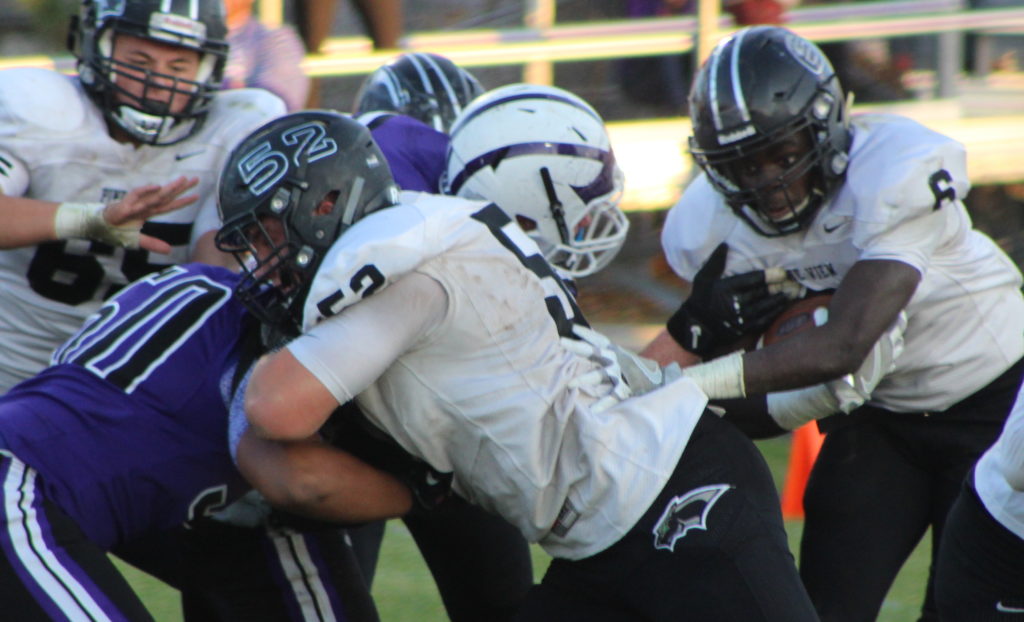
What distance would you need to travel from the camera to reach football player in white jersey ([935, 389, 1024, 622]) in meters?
2.62

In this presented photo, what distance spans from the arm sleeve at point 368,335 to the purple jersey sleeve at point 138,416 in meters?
0.39

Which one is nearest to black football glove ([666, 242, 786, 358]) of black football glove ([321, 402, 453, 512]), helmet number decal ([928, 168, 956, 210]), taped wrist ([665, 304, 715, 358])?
taped wrist ([665, 304, 715, 358])

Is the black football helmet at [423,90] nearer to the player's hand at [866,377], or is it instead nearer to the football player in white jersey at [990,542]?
the player's hand at [866,377]

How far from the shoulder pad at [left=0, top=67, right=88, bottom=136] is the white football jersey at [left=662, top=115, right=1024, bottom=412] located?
69.1 inches

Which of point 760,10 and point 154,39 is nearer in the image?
point 154,39

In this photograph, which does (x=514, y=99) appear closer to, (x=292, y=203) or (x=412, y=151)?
(x=412, y=151)

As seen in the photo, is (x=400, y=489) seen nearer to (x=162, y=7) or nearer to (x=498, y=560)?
(x=498, y=560)

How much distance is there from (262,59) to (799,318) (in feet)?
9.87

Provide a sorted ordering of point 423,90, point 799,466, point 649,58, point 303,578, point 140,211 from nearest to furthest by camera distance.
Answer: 1. point 303,578
2. point 140,211
3. point 423,90
4. point 799,466
5. point 649,58

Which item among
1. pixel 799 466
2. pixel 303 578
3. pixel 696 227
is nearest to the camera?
pixel 303 578

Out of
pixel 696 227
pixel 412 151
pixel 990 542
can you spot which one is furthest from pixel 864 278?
pixel 412 151

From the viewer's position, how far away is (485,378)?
8.08 feet

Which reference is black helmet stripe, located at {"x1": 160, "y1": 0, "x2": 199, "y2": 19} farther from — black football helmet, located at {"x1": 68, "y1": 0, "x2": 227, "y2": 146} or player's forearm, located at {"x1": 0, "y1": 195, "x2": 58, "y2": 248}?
player's forearm, located at {"x1": 0, "y1": 195, "x2": 58, "y2": 248}

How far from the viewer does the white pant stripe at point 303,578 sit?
288 centimetres
